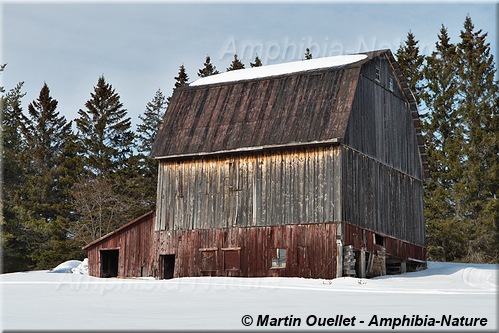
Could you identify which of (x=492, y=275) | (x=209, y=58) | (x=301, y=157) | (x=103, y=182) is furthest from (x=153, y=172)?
(x=492, y=275)

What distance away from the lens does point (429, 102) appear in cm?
6025

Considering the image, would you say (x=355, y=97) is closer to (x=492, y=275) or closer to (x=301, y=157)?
(x=301, y=157)

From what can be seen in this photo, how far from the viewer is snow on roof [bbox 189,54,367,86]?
124ft

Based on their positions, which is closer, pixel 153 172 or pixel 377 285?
pixel 377 285

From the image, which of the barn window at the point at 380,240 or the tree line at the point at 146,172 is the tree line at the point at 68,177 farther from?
the barn window at the point at 380,240

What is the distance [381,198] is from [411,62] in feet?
99.7

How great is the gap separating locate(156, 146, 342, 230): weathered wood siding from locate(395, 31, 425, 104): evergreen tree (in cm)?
2928

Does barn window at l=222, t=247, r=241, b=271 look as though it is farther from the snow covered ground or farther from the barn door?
the barn door

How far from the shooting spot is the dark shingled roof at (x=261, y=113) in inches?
1374

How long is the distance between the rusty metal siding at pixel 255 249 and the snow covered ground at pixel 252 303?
4.86ft

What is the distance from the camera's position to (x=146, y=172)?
62000 mm

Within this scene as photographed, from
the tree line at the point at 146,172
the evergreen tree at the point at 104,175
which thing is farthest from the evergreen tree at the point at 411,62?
the evergreen tree at the point at 104,175

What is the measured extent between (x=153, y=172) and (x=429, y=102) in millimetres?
20427

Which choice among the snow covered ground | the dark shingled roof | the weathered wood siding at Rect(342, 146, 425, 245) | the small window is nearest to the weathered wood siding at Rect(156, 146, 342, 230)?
the dark shingled roof
